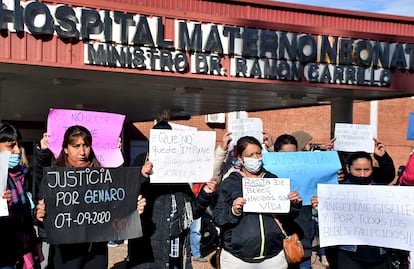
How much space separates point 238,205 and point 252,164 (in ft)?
1.35

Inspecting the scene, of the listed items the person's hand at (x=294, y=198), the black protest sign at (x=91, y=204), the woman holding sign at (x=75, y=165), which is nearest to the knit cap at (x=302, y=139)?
the person's hand at (x=294, y=198)

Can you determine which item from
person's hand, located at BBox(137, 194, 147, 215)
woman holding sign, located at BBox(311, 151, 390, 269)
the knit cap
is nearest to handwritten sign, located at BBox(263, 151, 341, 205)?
woman holding sign, located at BBox(311, 151, 390, 269)

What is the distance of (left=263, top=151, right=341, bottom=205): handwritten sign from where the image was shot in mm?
4910

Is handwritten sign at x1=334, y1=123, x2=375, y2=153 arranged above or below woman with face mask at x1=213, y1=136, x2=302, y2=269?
above

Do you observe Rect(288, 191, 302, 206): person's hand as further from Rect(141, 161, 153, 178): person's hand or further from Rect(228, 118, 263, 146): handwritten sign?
Rect(228, 118, 263, 146): handwritten sign

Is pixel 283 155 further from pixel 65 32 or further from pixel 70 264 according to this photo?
pixel 65 32

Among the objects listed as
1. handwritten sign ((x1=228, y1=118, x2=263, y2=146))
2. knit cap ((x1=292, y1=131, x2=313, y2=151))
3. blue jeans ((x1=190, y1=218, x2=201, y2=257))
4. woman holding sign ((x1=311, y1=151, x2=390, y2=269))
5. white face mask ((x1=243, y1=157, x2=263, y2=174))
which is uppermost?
handwritten sign ((x1=228, y1=118, x2=263, y2=146))

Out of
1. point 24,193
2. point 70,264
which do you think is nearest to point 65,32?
point 24,193

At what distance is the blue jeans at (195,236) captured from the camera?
9.14 m

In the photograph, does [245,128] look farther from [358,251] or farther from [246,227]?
[358,251]

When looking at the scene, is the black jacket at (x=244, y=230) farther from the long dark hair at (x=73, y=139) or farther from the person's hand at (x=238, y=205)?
the long dark hair at (x=73, y=139)

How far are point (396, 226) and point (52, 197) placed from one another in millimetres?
2868

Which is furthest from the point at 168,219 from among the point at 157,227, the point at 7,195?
the point at 7,195

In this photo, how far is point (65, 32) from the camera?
760cm
